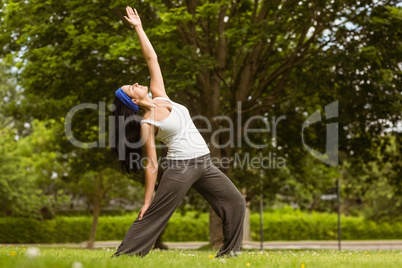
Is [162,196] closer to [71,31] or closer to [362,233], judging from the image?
[71,31]

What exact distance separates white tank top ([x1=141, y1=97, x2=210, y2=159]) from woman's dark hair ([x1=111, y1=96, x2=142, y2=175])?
139 mm

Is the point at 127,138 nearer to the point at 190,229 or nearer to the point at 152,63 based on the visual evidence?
the point at 152,63

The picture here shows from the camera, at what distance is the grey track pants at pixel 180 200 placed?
16.2 ft

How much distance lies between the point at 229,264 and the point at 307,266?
0.71 meters

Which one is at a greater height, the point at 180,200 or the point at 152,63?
the point at 152,63

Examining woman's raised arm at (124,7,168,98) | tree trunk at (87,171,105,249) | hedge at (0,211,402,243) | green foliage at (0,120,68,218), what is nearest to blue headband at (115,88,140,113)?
woman's raised arm at (124,7,168,98)

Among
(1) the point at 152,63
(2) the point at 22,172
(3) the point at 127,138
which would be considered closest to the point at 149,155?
(3) the point at 127,138

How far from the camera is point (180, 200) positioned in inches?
202

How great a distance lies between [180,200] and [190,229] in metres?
28.5

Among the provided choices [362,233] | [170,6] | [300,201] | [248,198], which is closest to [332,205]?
[362,233]

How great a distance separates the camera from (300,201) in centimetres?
2970

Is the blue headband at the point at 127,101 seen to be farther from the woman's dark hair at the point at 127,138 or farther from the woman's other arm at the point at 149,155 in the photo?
the woman's other arm at the point at 149,155

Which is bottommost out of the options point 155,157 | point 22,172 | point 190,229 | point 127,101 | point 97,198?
point 190,229

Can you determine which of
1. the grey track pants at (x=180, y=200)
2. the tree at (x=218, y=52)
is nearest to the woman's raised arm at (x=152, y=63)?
the grey track pants at (x=180, y=200)
